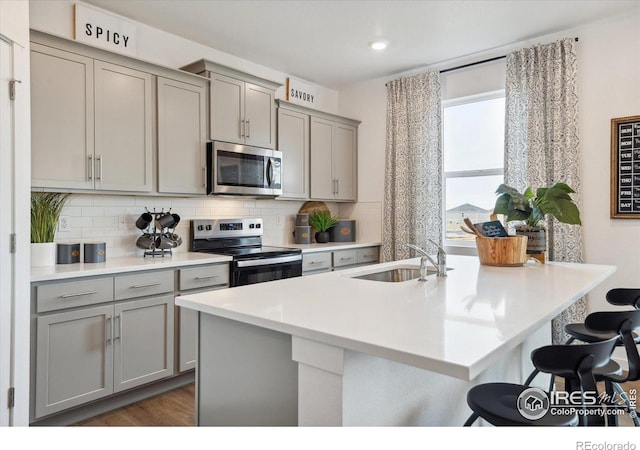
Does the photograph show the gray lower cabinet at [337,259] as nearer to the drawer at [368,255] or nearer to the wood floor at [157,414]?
the drawer at [368,255]

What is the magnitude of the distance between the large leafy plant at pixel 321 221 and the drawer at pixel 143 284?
6.75ft

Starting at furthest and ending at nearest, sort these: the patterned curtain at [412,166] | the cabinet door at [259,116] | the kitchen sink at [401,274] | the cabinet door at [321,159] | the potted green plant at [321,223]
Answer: the potted green plant at [321,223], the cabinet door at [321,159], the patterned curtain at [412,166], the cabinet door at [259,116], the kitchen sink at [401,274]

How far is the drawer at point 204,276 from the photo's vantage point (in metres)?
3.00

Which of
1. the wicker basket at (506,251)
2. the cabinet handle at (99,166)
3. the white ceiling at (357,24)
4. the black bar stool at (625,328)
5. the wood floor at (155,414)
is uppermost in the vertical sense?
the white ceiling at (357,24)

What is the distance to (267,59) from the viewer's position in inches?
167

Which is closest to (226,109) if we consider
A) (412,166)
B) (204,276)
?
(204,276)

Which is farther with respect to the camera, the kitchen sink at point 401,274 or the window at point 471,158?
the window at point 471,158

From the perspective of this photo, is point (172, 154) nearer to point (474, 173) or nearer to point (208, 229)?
point (208, 229)

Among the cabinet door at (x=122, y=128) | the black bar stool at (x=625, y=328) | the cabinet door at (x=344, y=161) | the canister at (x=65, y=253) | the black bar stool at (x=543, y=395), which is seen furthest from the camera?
the cabinet door at (x=344, y=161)

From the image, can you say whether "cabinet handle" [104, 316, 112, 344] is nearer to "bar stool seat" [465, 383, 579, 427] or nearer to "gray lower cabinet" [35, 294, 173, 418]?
"gray lower cabinet" [35, 294, 173, 418]

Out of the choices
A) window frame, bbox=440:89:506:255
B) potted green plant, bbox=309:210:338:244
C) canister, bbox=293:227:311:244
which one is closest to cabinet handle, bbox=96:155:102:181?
canister, bbox=293:227:311:244

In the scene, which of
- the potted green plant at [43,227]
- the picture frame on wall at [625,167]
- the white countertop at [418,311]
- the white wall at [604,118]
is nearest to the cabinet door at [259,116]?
the potted green plant at [43,227]

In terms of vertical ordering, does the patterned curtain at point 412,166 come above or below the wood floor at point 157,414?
above
